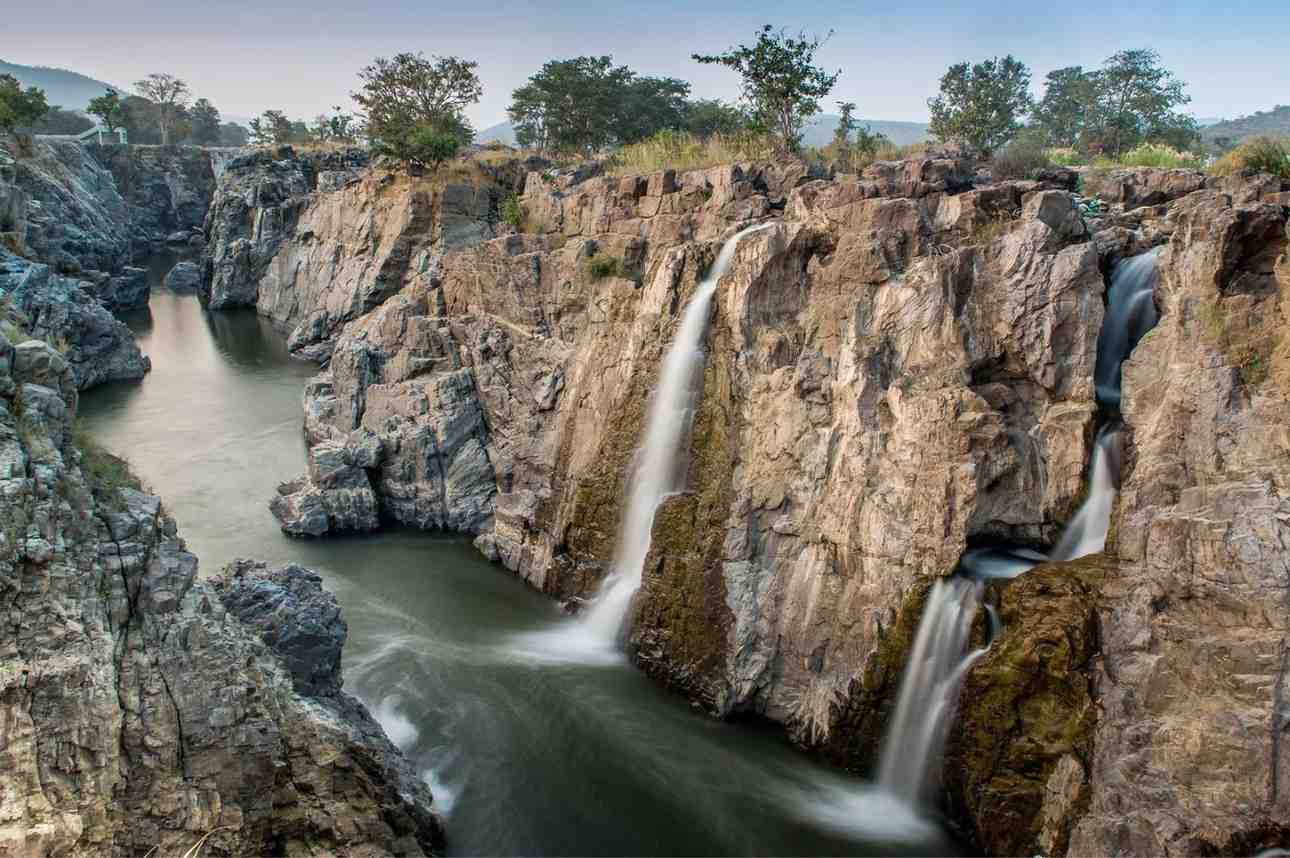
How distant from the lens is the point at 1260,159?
631 inches

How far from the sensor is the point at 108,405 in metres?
31.8

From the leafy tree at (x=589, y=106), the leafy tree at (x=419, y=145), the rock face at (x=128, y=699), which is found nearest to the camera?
the rock face at (x=128, y=699)

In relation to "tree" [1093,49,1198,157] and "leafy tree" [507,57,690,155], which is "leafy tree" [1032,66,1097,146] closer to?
"tree" [1093,49,1198,157]

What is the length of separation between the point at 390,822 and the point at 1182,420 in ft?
37.4

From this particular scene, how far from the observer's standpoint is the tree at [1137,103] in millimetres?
34781

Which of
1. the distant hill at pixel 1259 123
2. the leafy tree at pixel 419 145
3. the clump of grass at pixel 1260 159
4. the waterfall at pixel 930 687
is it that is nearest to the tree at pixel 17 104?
the leafy tree at pixel 419 145

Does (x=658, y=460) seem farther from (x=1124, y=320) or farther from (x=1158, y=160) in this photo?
(x=1158, y=160)

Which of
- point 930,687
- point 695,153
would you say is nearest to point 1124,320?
point 930,687

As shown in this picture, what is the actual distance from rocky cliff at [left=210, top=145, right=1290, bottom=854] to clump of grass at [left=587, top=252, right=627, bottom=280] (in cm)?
8

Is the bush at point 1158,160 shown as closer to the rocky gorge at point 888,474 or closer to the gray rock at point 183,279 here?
the rocky gorge at point 888,474

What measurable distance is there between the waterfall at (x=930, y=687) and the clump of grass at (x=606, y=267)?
1208 cm

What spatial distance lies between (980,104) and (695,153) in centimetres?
1163

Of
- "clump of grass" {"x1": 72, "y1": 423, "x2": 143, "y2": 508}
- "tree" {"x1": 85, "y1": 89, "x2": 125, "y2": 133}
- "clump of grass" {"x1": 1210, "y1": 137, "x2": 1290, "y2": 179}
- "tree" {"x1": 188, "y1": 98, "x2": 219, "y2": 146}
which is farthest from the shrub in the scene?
"tree" {"x1": 188, "y1": 98, "x2": 219, "y2": 146}

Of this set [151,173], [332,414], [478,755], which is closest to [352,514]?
[332,414]
